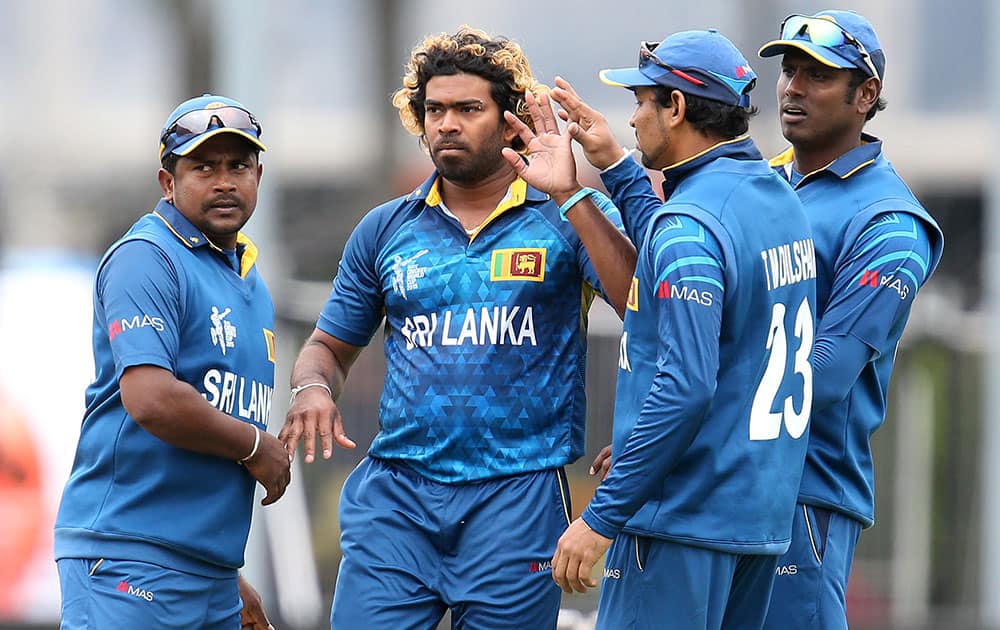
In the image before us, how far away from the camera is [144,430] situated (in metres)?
4.25

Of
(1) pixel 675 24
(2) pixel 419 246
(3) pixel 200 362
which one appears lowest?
(3) pixel 200 362

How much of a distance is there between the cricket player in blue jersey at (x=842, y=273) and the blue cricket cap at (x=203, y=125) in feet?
4.98

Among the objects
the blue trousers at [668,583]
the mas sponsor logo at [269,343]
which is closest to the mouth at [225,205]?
the mas sponsor logo at [269,343]

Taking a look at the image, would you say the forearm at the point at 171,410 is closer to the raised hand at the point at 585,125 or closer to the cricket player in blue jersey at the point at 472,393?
the cricket player in blue jersey at the point at 472,393

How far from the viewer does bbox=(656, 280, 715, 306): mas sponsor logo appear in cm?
379

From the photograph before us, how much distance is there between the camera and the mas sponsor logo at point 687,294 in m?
3.79

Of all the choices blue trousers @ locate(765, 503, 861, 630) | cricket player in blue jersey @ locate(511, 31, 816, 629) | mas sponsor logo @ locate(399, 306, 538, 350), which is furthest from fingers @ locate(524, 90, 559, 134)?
blue trousers @ locate(765, 503, 861, 630)

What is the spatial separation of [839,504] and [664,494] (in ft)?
2.31

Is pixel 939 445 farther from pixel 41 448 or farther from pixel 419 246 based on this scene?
pixel 419 246

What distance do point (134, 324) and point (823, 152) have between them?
2.06 metres

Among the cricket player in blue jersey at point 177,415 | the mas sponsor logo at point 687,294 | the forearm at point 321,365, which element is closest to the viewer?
the mas sponsor logo at point 687,294

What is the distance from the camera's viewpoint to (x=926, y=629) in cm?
860

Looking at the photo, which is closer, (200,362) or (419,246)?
(200,362)

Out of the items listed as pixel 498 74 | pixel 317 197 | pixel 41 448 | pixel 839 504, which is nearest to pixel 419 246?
pixel 498 74
